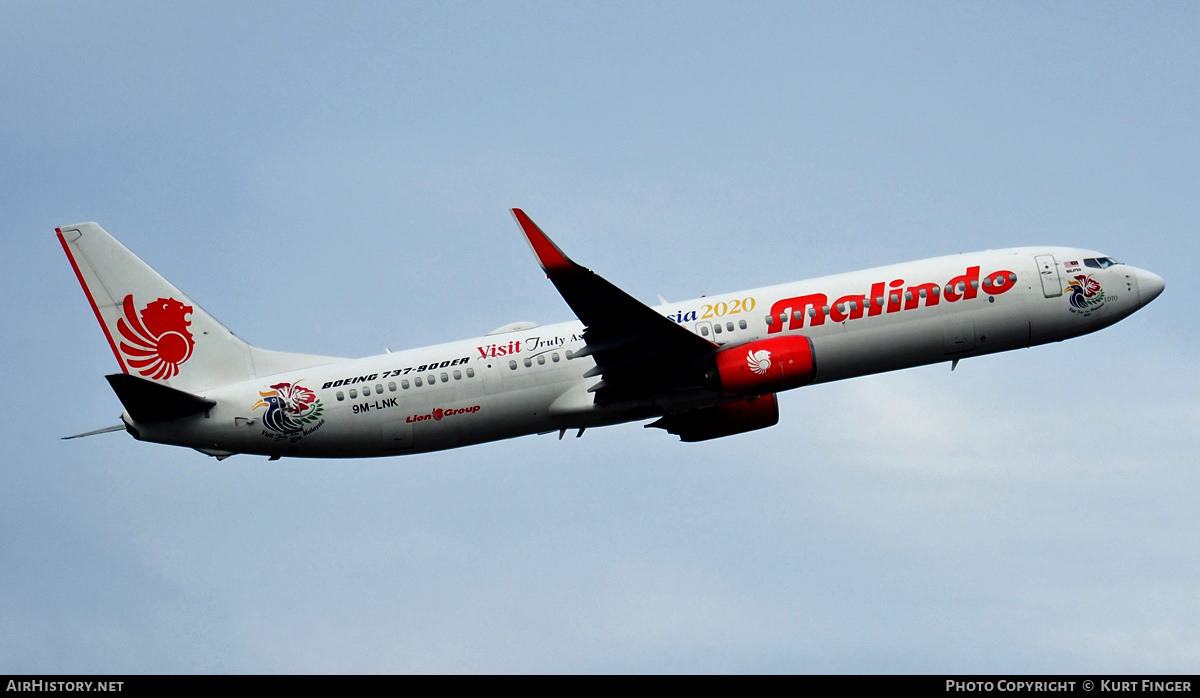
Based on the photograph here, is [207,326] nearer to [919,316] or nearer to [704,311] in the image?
[704,311]

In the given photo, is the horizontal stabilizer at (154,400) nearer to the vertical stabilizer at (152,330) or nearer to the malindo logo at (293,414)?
the malindo logo at (293,414)

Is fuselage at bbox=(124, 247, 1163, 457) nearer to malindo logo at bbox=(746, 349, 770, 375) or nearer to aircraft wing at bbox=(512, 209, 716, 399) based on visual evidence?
aircraft wing at bbox=(512, 209, 716, 399)

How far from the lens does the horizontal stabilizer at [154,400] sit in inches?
1682

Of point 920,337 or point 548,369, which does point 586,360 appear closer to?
point 548,369

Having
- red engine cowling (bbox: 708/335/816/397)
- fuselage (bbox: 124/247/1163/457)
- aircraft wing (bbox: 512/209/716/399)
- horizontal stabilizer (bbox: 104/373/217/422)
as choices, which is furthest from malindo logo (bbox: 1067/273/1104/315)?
horizontal stabilizer (bbox: 104/373/217/422)

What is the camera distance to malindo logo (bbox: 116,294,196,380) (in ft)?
155

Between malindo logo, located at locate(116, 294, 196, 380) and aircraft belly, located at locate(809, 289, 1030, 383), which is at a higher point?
malindo logo, located at locate(116, 294, 196, 380)

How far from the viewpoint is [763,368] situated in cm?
4341

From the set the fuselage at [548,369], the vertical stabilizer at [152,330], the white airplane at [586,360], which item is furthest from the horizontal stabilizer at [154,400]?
the vertical stabilizer at [152,330]

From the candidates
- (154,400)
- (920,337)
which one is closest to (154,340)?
(154,400)

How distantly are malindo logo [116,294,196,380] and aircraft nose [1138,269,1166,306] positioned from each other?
36.2 m

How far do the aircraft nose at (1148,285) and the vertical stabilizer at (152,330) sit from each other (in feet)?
102

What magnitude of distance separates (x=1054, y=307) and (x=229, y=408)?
30.4 m
